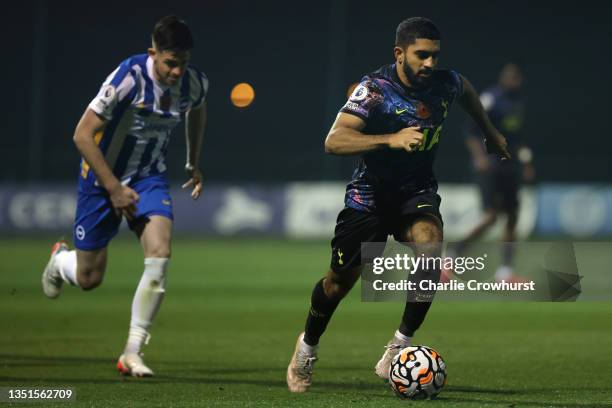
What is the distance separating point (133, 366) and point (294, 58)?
94.7 feet

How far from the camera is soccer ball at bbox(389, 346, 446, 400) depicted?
660cm

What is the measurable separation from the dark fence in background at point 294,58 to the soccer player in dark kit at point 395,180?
24.6 metres

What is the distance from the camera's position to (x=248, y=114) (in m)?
34.3

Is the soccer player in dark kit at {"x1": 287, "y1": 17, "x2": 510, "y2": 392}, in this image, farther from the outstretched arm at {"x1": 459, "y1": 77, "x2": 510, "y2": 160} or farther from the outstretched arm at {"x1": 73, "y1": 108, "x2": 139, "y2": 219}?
the outstretched arm at {"x1": 73, "y1": 108, "x2": 139, "y2": 219}

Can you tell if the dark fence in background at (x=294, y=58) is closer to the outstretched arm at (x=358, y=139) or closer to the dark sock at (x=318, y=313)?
the dark sock at (x=318, y=313)

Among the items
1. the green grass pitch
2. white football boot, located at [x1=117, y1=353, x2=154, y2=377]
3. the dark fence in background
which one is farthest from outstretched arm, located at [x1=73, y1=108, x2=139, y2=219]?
the dark fence in background

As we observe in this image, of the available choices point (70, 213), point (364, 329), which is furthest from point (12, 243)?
point (364, 329)

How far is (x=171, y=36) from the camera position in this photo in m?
7.69

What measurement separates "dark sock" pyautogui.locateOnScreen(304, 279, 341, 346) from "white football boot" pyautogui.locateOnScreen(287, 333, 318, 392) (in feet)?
0.36

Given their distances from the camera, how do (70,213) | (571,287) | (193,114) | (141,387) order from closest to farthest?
(141,387)
(193,114)
(571,287)
(70,213)

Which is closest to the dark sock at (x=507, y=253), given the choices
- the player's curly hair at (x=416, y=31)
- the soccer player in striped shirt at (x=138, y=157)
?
the soccer player in striped shirt at (x=138, y=157)

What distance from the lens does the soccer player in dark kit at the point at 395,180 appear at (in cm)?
702

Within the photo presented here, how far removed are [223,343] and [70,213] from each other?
1494 cm

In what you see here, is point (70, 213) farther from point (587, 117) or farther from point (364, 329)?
point (587, 117)
